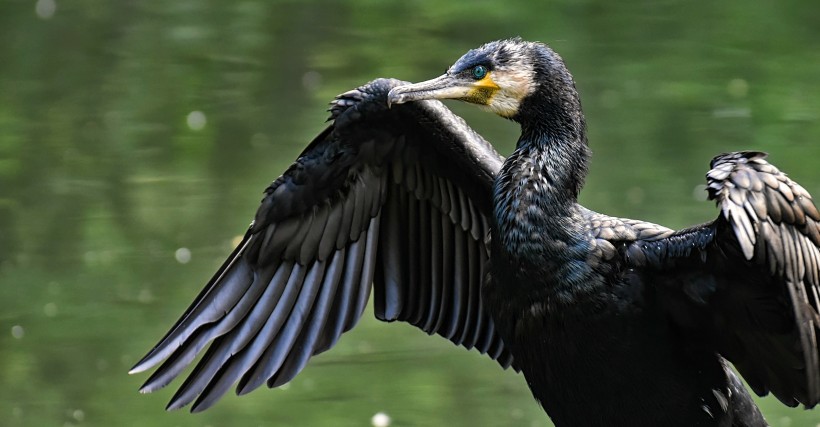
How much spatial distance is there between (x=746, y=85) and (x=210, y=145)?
3.20 meters

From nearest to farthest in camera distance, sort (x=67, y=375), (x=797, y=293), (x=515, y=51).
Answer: (x=797, y=293), (x=515, y=51), (x=67, y=375)

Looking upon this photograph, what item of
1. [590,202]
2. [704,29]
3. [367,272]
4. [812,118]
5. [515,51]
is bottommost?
[367,272]

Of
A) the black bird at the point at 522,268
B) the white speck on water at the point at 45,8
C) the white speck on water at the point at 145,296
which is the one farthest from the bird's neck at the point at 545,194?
the white speck on water at the point at 45,8

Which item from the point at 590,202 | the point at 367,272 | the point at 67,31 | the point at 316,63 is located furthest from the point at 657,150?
the point at 67,31

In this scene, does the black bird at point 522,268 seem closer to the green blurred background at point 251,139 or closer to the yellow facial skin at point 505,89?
the yellow facial skin at point 505,89

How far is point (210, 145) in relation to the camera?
320 inches

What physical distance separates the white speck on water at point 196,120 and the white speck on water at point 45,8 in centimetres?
130

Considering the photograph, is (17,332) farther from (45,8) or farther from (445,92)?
(445,92)

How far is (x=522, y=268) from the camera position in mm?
4492

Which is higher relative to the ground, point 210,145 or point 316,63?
point 316,63

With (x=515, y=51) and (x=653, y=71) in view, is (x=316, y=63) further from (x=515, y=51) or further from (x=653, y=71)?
(x=515, y=51)

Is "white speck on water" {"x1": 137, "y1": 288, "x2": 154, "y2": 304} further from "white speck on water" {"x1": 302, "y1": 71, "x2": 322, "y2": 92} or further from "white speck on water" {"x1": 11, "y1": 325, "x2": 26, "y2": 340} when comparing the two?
"white speck on water" {"x1": 302, "y1": 71, "x2": 322, "y2": 92}

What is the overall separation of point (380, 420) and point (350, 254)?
1484 millimetres

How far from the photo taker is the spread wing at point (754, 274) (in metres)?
4.00
